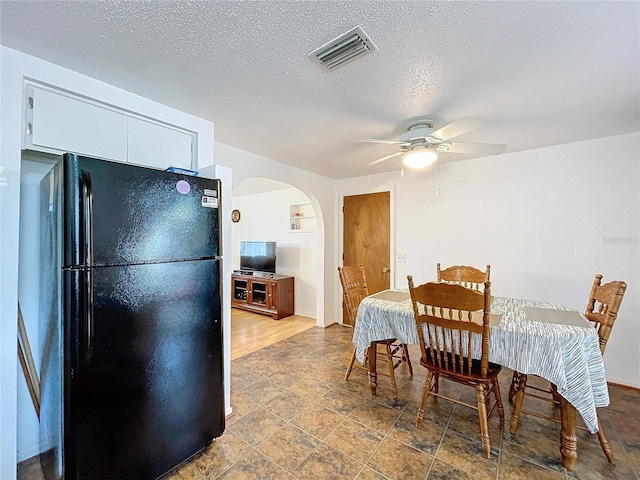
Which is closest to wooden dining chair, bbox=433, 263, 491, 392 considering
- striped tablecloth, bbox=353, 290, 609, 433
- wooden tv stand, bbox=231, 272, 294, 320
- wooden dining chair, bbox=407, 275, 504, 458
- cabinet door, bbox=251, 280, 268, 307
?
striped tablecloth, bbox=353, 290, 609, 433

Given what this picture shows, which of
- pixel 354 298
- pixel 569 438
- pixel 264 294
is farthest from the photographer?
pixel 264 294

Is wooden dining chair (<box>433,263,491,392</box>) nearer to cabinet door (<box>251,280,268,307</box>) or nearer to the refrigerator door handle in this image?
the refrigerator door handle

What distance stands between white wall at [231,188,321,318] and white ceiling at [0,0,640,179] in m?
2.81

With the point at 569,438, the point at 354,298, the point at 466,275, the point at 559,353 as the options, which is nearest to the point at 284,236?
the point at 354,298

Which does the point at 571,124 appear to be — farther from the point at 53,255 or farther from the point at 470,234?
the point at 53,255

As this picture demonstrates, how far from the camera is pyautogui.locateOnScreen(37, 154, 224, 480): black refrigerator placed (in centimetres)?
123

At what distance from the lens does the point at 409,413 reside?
2137 millimetres

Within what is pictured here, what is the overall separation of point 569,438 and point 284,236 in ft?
14.4

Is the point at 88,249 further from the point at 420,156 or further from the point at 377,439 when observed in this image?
the point at 420,156

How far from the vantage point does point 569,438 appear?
1623 mm

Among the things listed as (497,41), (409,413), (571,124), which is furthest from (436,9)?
(409,413)

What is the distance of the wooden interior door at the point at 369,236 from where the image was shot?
4.02m

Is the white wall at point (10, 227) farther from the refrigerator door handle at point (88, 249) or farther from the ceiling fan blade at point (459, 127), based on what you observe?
the ceiling fan blade at point (459, 127)

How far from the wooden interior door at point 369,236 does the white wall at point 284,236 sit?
0.68 metres
